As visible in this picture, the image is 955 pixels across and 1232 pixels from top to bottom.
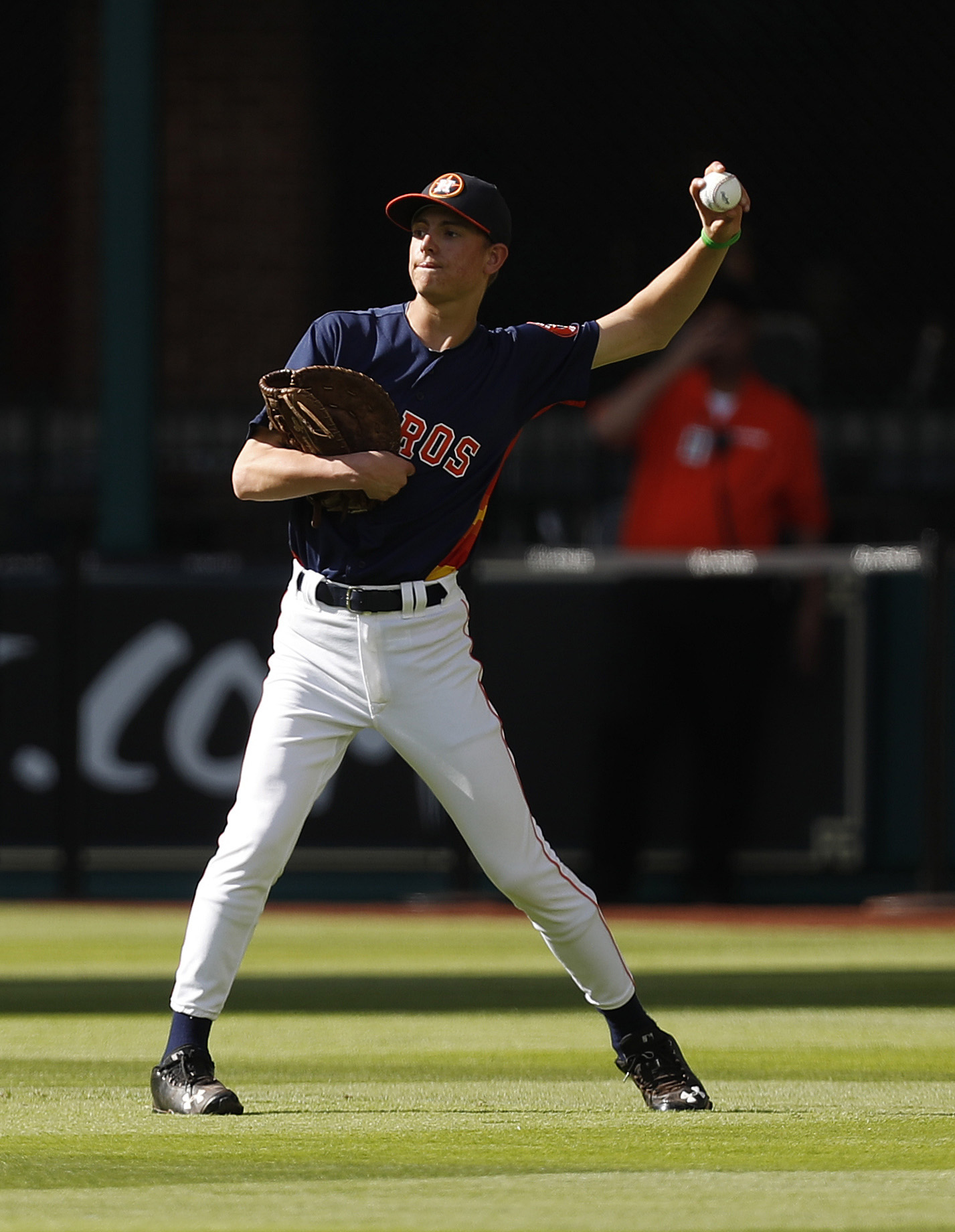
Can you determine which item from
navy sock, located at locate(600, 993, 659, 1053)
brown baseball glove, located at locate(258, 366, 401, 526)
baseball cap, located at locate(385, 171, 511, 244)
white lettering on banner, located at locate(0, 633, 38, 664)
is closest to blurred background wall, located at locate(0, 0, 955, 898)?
white lettering on banner, located at locate(0, 633, 38, 664)

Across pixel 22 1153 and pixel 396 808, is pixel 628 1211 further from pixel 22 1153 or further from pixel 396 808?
pixel 396 808

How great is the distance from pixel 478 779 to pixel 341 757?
291 mm

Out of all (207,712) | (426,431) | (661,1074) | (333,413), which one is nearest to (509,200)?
(207,712)

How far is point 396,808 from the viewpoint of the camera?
384 inches

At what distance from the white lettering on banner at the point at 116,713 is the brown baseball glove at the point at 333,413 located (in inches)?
207

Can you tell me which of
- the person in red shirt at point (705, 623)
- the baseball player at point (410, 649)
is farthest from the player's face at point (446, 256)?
the person in red shirt at point (705, 623)

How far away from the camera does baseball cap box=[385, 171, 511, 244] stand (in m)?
4.75

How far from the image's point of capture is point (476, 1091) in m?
4.98

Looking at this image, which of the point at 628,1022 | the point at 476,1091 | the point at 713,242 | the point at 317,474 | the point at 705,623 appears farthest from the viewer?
the point at 705,623

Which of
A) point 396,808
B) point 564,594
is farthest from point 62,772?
point 564,594

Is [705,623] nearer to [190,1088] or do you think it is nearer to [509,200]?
[190,1088]

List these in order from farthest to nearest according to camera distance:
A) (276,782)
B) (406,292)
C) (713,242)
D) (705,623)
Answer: (406,292) → (705,623) → (713,242) → (276,782)

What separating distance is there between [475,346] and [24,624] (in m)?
5.43

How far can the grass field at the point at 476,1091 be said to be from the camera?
3.63m
